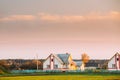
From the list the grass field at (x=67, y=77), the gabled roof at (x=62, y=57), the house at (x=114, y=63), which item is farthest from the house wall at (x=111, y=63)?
the gabled roof at (x=62, y=57)

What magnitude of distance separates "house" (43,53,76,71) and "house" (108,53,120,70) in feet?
1.76

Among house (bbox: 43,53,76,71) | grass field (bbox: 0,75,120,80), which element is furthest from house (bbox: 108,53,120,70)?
house (bbox: 43,53,76,71)

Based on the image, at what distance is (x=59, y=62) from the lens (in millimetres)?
5281

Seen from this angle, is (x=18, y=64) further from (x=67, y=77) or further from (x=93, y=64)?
(x=93, y=64)

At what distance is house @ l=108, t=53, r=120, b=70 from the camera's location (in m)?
5.23

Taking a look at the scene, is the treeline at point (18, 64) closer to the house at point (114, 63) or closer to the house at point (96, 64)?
the house at point (96, 64)

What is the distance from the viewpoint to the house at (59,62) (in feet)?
17.1

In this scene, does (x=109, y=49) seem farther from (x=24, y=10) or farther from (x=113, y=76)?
(x=24, y=10)

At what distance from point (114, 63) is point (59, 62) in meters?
0.82

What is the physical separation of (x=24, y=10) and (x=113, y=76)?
1.65 meters

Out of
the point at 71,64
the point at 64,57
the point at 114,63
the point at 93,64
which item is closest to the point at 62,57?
the point at 64,57

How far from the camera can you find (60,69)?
532 cm

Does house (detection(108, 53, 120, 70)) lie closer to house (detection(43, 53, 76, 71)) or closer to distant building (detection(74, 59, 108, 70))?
distant building (detection(74, 59, 108, 70))

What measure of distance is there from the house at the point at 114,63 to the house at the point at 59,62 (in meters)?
0.54
